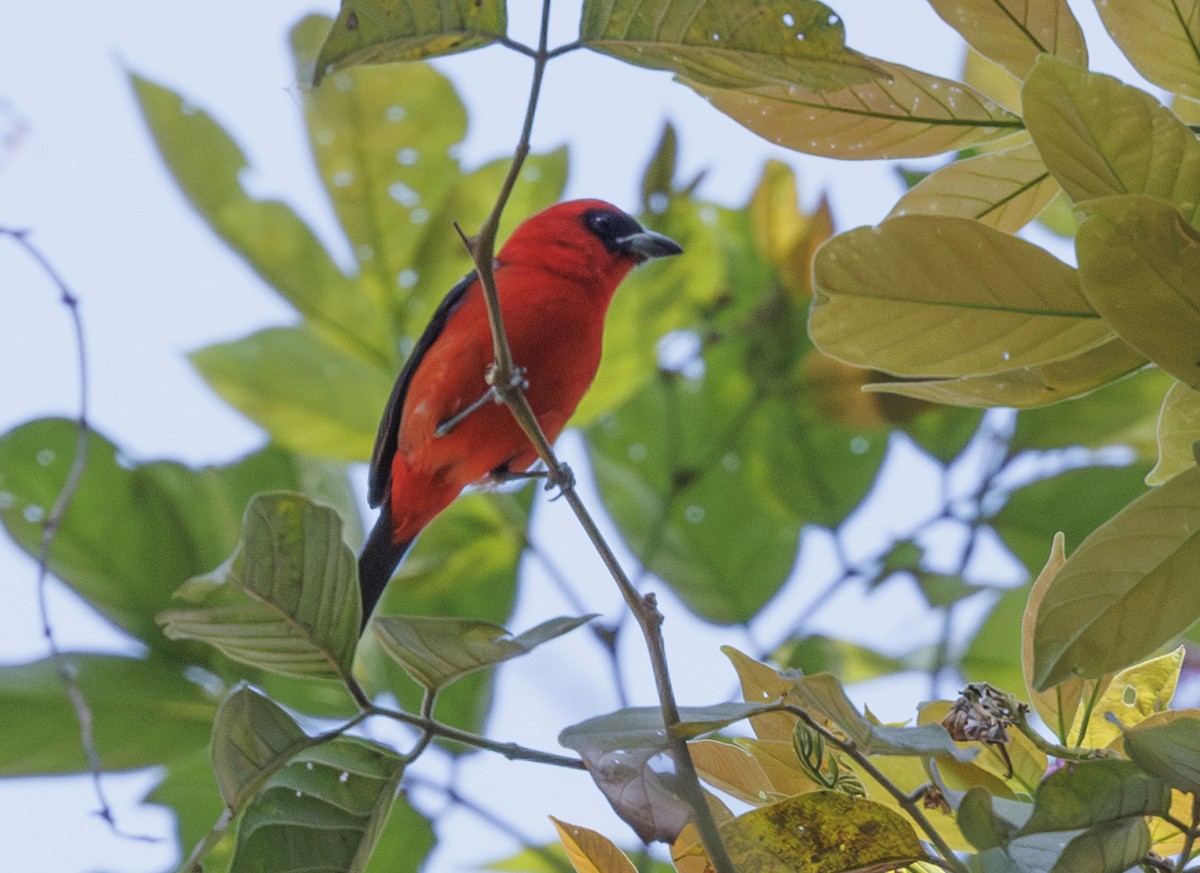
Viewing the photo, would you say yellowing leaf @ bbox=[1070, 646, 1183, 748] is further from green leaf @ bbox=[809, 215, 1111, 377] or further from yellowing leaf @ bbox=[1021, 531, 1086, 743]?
green leaf @ bbox=[809, 215, 1111, 377]

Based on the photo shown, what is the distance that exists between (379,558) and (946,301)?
1984mm

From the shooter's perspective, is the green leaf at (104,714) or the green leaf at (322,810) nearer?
the green leaf at (322,810)

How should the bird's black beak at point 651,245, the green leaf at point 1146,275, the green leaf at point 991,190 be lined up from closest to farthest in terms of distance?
the green leaf at point 1146,275 < the green leaf at point 991,190 < the bird's black beak at point 651,245

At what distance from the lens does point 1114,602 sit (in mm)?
976

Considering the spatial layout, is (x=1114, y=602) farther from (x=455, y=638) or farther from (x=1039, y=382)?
(x=455, y=638)

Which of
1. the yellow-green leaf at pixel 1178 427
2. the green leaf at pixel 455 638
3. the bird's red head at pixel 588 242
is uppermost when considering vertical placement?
the bird's red head at pixel 588 242

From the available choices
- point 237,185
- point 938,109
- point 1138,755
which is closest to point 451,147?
point 237,185

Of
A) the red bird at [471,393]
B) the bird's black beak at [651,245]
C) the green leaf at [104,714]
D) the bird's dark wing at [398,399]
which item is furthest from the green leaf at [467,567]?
the bird's black beak at [651,245]

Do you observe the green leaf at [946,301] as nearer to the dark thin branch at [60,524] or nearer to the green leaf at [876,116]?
the green leaf at [876,116]

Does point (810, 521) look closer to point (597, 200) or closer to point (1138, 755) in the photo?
point (597, 200)

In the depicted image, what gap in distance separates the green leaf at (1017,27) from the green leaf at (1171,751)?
598 millimetres

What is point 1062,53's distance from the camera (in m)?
1.18

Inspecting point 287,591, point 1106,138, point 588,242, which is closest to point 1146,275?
point 1106,138

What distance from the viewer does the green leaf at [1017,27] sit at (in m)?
1.17
